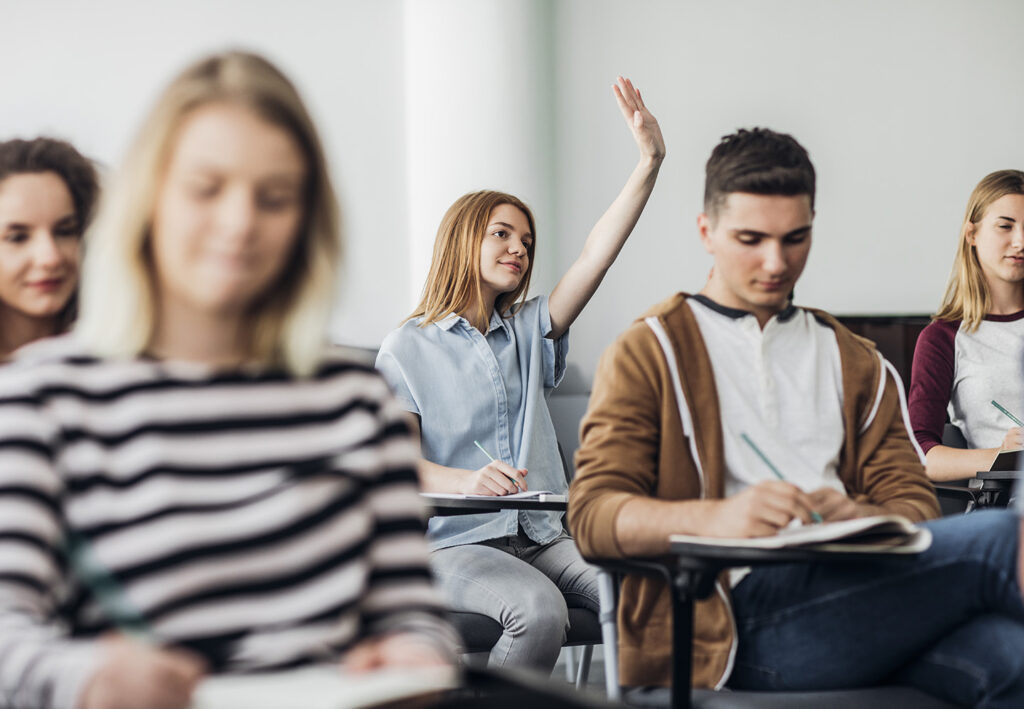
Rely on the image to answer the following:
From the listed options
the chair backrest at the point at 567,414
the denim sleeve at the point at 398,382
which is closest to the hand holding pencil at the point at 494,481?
the denim sleeve at the point at 398,382

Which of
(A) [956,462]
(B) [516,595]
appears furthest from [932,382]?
(B) [516,595]

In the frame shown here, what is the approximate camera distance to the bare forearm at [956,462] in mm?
2441

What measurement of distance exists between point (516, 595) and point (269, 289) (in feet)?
3.99

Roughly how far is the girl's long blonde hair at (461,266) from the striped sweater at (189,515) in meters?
1.51

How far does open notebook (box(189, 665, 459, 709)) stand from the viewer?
766 mm

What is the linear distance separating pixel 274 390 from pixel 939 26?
154 inches

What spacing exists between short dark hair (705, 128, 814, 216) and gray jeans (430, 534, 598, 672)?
88 centimetres

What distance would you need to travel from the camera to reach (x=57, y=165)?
1422 mm

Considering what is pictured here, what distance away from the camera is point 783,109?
13.1ft

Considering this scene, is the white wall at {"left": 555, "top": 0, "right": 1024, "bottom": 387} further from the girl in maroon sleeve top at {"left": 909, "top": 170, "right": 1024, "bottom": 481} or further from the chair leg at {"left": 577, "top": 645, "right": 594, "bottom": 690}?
the chair leg at {"left": 577, "top": 645, "right": 594, "bottom": 690}

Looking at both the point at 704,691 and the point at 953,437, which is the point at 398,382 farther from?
the point at 953,437

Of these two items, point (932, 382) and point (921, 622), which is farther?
point (932, 382)

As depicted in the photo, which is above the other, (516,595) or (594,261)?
(594,261)

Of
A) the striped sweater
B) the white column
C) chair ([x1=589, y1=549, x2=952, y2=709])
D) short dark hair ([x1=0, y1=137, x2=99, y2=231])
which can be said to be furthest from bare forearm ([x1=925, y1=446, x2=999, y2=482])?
short dark hair ([x1=0, y1=137, x2=99, y2=231])
